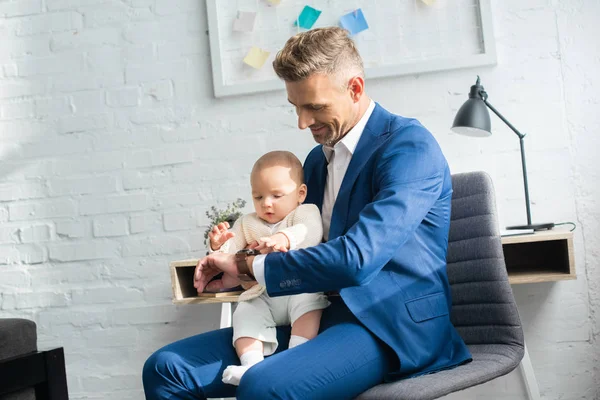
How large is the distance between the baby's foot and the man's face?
57 centimetres

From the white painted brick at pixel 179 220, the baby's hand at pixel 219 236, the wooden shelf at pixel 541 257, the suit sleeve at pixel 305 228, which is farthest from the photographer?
the white painted brick at pixel 179 220

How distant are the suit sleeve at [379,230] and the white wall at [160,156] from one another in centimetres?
123

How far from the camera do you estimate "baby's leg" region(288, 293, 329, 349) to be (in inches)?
67.3

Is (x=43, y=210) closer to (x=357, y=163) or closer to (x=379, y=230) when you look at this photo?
(x=357, y=163)

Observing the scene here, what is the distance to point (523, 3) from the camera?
9.19ft

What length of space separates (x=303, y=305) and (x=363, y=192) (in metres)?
0.30

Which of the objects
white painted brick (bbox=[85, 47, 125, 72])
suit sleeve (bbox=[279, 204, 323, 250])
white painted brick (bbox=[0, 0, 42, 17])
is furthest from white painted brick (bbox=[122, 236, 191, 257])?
suit sleeve (bbox=[279, 204, 323, 250])

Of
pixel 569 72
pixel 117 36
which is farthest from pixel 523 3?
pixel 117 36

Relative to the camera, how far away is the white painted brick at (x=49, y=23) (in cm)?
319

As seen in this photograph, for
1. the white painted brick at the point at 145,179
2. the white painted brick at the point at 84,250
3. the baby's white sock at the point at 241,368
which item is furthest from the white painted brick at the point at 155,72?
the baby's white sock at the point at 241,368

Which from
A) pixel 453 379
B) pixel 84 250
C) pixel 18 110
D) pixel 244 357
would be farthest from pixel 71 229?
pixel 453 379

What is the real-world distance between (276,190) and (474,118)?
94cm

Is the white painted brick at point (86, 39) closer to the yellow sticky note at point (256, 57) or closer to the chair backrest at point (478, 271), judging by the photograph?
the yellow sticky note at point (256, 57)

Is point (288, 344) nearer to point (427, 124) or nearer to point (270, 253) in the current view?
point (270, 253)
